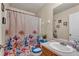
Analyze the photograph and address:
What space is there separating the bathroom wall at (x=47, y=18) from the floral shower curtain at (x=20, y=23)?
0.08 m

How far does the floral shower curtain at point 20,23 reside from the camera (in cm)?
154

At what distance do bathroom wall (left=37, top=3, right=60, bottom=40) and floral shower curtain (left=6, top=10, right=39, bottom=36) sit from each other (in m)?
0.08

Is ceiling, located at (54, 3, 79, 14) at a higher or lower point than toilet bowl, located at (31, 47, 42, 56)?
higher

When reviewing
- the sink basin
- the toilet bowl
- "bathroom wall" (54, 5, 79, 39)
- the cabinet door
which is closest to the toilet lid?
the toilet bowl

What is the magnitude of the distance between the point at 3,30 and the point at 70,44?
0.88 meters

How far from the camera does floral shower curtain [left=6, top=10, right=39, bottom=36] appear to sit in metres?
1.54

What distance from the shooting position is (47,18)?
1.59m

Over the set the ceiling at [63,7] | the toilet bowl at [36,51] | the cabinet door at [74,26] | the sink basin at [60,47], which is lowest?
→ the toilet bowl at [36,51]

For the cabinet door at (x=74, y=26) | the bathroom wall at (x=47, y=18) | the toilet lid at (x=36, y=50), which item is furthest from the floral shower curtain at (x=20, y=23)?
the cabinet door at (x=74, y=26)

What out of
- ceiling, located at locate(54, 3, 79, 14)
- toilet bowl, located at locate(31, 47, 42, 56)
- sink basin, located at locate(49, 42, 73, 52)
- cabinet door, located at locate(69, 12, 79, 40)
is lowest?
toilet bowl, located at locate(31, 47, 42, 56)

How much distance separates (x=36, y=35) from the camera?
1.60 meters

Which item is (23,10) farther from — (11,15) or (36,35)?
(36,35)

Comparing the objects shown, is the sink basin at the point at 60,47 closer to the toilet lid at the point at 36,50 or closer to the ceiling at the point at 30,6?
the toilet lid at the point at 36,50

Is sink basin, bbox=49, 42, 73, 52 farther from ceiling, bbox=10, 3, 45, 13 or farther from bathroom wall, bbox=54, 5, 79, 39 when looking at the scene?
ceiling, bbox=10, 3, 45, 13
